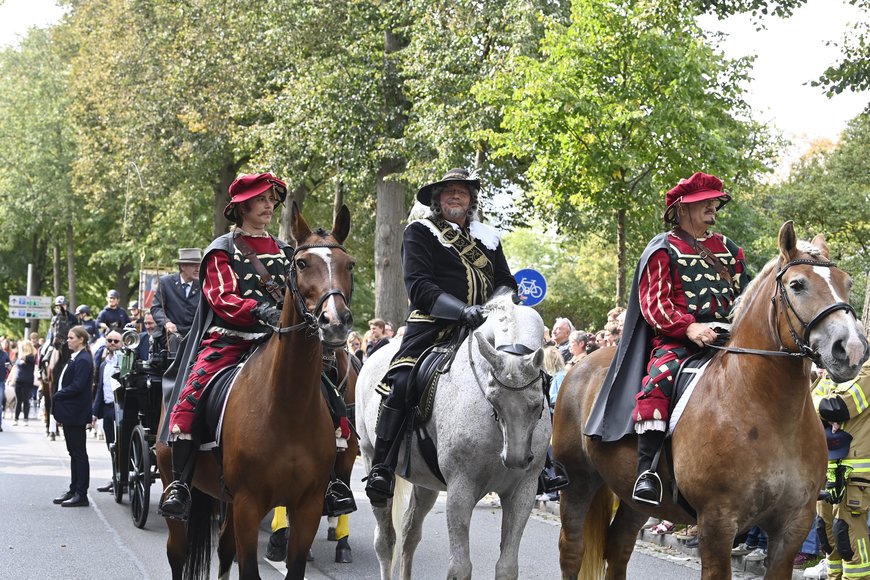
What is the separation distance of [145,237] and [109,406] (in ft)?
91.7

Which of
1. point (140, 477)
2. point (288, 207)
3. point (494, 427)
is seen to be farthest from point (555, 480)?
point (288, 207)

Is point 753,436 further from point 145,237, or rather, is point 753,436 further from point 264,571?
point 145,237

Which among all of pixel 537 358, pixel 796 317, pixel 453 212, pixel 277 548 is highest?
pixel 453 212

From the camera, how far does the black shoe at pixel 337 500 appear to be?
22.3ft

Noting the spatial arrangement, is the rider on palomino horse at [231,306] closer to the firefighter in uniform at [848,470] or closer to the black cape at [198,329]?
the black cape at [198,329]

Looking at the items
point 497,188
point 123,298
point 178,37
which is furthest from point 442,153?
point 123,298

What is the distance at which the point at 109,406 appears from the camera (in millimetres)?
16375

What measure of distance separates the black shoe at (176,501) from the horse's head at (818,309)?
148 inches

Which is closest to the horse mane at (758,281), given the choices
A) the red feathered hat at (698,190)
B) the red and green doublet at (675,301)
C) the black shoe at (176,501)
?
the red and green doublet at (675,301)

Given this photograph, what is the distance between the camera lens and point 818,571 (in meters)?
8.92

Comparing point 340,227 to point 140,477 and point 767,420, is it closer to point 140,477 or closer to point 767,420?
point 767,420

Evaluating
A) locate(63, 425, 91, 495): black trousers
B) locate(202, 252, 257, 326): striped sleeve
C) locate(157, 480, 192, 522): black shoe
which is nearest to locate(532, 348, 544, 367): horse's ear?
locate(202, 252, 257, 326): striped sleeve

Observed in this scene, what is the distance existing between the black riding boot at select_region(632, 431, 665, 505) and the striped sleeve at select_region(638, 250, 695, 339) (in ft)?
2.11

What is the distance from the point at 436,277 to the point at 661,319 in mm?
1454
